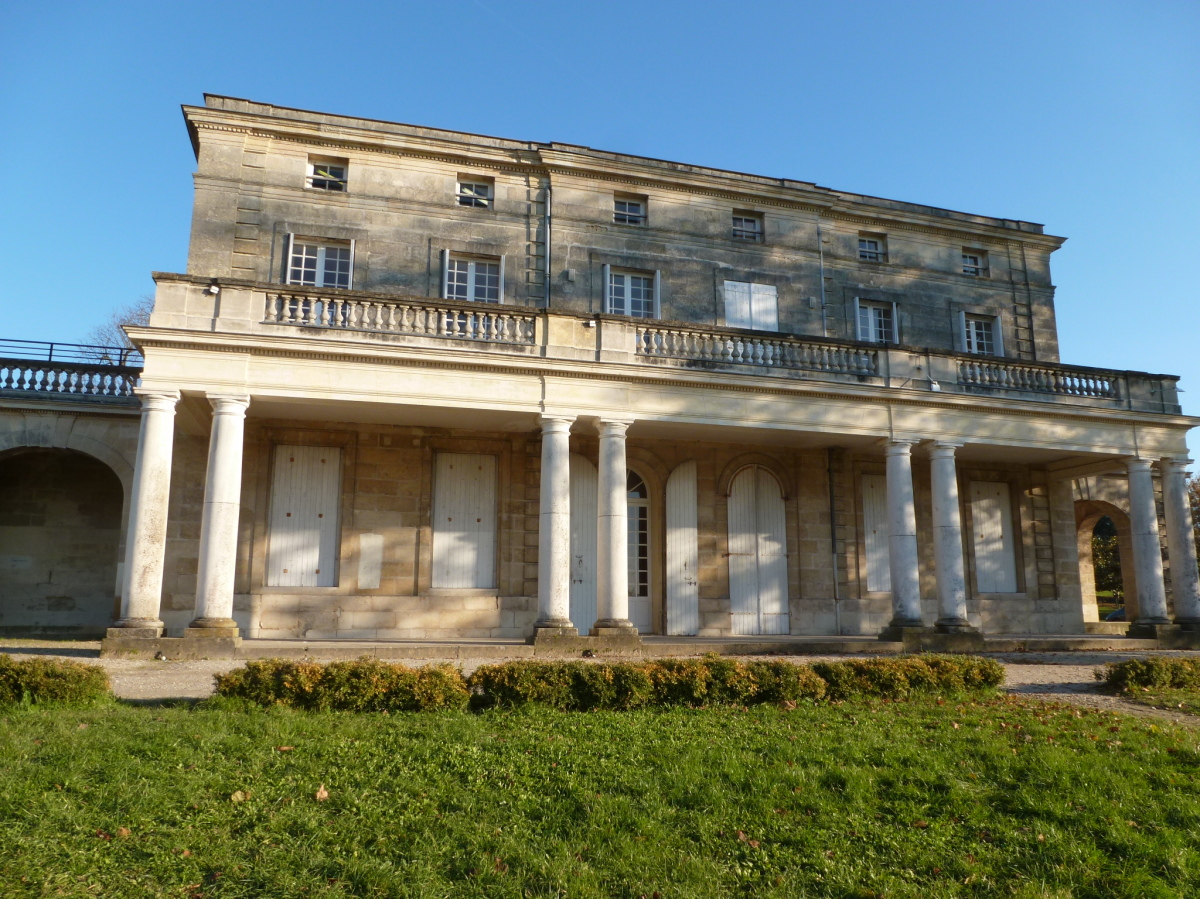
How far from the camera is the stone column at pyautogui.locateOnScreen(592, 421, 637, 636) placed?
51.3 ft

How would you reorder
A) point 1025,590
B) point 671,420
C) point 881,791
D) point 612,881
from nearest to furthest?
point 612,881 → point 881,791 → point 671,420 → point 1025,590

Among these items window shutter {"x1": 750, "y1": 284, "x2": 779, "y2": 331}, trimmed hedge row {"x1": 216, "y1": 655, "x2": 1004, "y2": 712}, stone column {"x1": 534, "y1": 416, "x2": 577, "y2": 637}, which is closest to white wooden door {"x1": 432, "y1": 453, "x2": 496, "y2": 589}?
stone column {"x1": 534, "y1": 416, "x2": 577, "y2": 637}

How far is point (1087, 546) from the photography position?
26688 millimetres

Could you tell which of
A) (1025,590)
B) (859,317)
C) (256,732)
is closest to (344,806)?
(256,732)

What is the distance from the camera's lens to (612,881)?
5145 mm

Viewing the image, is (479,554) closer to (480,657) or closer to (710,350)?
(480,657)

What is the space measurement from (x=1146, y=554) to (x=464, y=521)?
15.1 m

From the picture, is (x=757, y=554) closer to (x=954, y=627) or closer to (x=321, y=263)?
(x=954, y=627)

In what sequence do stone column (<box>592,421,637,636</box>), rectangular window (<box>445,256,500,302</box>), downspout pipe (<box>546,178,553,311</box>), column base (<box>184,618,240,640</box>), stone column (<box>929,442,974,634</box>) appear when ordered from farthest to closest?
1. downspout pipe (<box>546,178,553,311</box>)
2. rectangular window (<box>445,256,500,302</box>)
3. stone column (<box>929,442,974,634</box>)
4. stone column (<box>592,421,637,636</box>)
5. column base (<box>184,618,240,640</box>)

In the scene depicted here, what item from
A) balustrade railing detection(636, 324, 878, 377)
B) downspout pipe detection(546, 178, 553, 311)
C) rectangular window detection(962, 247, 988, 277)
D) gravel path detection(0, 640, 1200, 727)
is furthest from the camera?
rectangular window detection(962, 247, 988, 277)

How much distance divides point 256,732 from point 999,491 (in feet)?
65.2

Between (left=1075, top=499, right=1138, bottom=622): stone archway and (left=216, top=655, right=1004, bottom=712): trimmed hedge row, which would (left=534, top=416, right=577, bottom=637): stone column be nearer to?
(left=216, top=655, right=1004, bottom=712): trimmed hedge row

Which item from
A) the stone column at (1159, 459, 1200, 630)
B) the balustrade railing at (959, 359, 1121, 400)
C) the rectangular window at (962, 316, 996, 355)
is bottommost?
the stone column at (1159, 459, 1200, 630)

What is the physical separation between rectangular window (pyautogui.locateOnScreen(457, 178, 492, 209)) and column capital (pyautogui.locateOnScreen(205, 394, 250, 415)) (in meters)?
7.40
